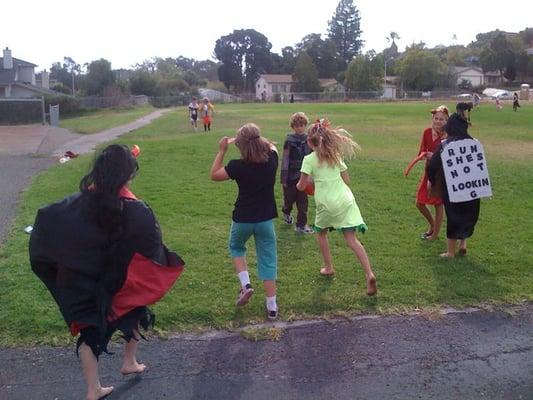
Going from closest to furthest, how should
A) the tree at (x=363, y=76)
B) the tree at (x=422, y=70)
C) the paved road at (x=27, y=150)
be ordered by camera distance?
the paved road at (x=27, y=150) → the tree at (x=363, y=76) → the tree at (x=422, y=70)

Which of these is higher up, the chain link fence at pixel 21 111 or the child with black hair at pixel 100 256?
the chain link fence at pixel 21 111

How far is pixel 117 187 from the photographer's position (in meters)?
3.52

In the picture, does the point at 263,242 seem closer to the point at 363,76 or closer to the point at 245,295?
the point at 245,295

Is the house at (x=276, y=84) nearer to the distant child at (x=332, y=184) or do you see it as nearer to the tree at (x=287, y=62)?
the tree at (x=287, y=62)

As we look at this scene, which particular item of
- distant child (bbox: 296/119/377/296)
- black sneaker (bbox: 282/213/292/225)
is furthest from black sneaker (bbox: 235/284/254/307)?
black sneaker (bbox: 282/213/292/225)

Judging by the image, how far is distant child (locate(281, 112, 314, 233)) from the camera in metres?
7.48

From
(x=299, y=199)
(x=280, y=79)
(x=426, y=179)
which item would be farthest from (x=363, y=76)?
(x=426, y=179)

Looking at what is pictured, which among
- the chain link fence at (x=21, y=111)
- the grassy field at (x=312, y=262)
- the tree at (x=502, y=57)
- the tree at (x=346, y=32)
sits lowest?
the grassy field at (x=312, y=262)

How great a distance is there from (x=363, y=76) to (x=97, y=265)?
Answer: 94113mm

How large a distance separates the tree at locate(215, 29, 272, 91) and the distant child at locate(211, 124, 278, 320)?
109658 millimetres

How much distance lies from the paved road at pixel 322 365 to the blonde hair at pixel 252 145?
4.76 feet

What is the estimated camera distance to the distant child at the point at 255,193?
494cm

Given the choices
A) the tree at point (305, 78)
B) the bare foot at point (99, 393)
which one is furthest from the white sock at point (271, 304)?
the tree at point (305, 78)

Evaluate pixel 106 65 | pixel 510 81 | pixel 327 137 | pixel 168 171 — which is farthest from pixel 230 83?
pixel 327 137
